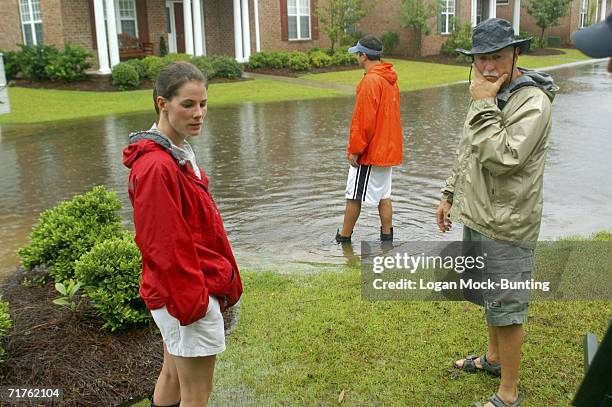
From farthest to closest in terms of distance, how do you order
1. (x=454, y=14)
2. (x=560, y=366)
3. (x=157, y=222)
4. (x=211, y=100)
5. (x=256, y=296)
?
(x=454, y=14)
(x=211, y=100)
(x=256, y=296)
(x=560, y=366)
(x=157, y=222)

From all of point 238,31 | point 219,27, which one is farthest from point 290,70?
point 219,27

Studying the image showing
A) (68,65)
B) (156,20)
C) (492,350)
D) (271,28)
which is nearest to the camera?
(492,350)

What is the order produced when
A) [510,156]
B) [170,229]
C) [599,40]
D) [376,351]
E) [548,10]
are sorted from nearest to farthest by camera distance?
[599,40], [170,229], [510,156], [376,351], [548,10]

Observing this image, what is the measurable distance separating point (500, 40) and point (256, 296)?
→ 2.83 metres

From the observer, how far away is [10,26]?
26.1 m

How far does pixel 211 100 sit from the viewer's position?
19891mm

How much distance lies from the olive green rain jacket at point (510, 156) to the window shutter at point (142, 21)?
2576cm

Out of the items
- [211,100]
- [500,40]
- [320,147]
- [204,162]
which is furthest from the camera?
[211,100]

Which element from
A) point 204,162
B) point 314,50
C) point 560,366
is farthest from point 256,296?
point 314,50

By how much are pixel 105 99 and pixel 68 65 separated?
11.5 ft

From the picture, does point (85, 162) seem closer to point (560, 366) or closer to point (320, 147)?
point (320, 147)

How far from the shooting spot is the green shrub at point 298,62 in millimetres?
27062

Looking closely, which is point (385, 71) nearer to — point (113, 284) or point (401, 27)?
point (113, 284)

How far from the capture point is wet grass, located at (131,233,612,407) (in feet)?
12.2
